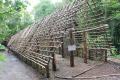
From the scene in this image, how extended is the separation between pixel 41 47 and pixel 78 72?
265 cm

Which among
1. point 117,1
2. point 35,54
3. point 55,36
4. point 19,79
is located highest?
point 117,1

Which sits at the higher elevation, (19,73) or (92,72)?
(92,72)

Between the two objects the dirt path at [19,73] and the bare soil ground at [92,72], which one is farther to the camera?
the dirt path at [19,73]

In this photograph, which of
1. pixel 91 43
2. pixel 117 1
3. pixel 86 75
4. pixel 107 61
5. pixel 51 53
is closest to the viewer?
pixel 86 75

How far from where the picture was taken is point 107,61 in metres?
11.6

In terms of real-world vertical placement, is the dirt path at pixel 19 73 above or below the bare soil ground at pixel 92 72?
below

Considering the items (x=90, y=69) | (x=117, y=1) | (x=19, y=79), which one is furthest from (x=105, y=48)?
(x=117, y=1)

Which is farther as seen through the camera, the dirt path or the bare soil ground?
the dirt path

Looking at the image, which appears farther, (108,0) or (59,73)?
(108,0)

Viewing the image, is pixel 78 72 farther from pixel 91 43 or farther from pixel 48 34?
pixel 91 43

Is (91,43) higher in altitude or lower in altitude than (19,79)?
higher

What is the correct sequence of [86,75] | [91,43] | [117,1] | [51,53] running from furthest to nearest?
1. [117,1]
2. [91,43]
3. [51,53]
4. [86,75]

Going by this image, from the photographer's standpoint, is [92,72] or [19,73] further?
[19,73]

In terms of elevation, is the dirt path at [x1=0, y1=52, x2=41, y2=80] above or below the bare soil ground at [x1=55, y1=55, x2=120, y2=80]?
below
